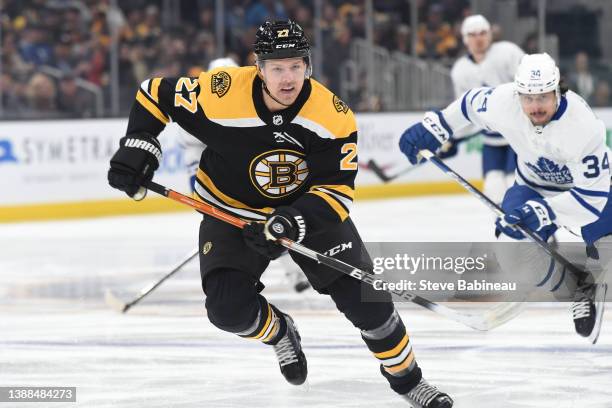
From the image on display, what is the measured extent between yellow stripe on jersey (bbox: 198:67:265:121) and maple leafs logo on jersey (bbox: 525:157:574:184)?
54.6 inches

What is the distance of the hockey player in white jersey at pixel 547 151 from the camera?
4.01 metres

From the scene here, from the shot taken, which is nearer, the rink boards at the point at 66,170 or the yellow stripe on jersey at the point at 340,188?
the yellow stripe on jersey at the point at 340,188

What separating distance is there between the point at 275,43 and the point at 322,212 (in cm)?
44

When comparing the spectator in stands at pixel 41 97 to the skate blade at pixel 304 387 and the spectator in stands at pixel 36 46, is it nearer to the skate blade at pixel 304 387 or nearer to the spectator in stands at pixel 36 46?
the spectator in stands at pixel 36 46

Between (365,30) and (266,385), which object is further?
(365,30)

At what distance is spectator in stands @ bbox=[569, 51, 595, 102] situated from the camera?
10211 millimetres

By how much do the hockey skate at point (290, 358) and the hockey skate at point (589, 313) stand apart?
3.86 ft

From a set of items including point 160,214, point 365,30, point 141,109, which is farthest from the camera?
point 365,30

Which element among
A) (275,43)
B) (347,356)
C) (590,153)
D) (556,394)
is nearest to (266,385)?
(347,356)

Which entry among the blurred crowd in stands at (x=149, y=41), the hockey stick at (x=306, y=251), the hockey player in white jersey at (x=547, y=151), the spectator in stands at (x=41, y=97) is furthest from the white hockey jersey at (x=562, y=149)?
the blurred crowd in stands at (x=149, y=41)

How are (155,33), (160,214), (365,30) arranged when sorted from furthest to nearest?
(365,30) < (155,33) < (160,214)

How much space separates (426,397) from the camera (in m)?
3.19

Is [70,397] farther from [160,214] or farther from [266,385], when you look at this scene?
[160,214]

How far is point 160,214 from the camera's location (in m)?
8.50
